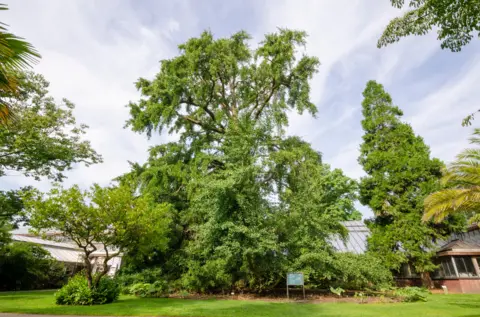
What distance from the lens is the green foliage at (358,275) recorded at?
13.9m

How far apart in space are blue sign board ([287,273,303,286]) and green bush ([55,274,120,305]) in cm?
865

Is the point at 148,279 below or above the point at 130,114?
below

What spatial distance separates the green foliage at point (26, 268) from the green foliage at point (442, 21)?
26740mm

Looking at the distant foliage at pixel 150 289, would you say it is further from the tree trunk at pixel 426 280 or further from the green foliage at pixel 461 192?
the tree trunk at pixel 426 280

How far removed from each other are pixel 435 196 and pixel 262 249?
751cm

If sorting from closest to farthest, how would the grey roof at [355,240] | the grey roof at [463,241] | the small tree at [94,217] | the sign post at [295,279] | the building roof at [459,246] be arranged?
the small tree at [94,217] → the sign post at [295,279] → the building roof at [459,246] → the grey roof at [463,241] → the grey roof at [355,240]

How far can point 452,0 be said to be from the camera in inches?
177

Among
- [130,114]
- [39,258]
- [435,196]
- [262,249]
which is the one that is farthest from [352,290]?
[39,258]

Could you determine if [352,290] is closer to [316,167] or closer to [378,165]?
[316,167]

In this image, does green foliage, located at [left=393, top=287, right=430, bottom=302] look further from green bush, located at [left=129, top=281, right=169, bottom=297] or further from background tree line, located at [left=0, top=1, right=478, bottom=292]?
green bush, located at [left=129, top=281, right=169, bottom=297]

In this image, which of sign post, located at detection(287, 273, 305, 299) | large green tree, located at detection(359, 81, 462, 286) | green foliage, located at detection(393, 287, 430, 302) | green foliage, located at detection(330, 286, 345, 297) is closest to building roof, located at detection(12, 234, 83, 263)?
sign post, located at detection(287, 273, 305, 299)

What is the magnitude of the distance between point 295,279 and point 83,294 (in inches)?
385

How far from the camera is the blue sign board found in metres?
12.4

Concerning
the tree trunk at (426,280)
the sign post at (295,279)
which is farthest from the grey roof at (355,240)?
the sign post at (295,279)
